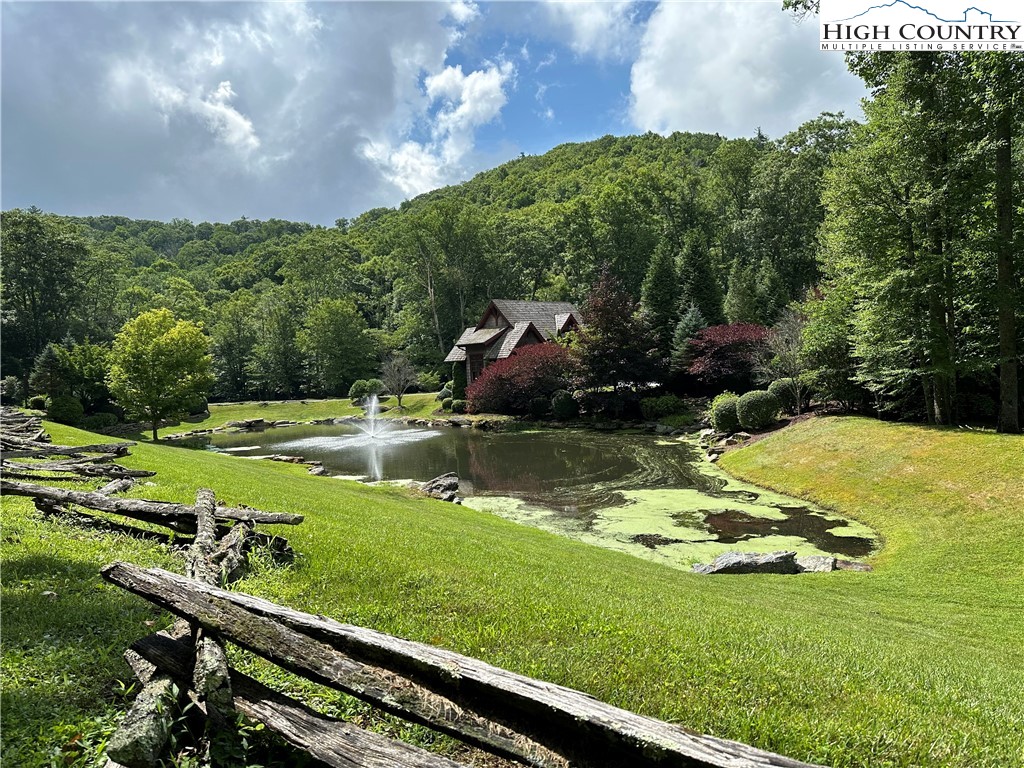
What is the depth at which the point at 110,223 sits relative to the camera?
5335 inches

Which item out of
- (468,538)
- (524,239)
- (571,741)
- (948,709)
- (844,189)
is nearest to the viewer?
(571,741)

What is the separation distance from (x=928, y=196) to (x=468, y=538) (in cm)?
1880

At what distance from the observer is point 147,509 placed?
19.3ft

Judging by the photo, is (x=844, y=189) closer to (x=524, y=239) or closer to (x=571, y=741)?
(x=571, y=741)

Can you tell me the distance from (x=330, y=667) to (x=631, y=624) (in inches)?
132

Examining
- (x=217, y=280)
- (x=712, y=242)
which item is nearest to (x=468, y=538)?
(x=712, y=242)

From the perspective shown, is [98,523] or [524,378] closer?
[98,523]

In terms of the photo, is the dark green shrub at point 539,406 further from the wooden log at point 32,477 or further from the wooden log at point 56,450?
the wooden log at point 32,477

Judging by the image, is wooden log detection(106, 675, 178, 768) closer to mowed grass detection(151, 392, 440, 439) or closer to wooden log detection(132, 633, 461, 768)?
wooden log detection(132, 633, 461, 768)

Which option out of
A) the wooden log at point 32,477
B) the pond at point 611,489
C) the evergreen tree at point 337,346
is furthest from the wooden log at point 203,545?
the evergreen tree at point 337,346

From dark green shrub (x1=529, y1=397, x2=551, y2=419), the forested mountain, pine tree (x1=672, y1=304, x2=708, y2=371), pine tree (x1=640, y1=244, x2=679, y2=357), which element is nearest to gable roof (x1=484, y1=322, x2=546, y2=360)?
dark green shrub (x1=529, y1=397, x2=551, y2=419)

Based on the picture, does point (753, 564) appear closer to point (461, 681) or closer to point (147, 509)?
point (461, 681)

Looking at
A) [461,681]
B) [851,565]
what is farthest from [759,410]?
[461,681]

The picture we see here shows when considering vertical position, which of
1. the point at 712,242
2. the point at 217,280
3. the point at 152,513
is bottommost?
the point at 152,513
